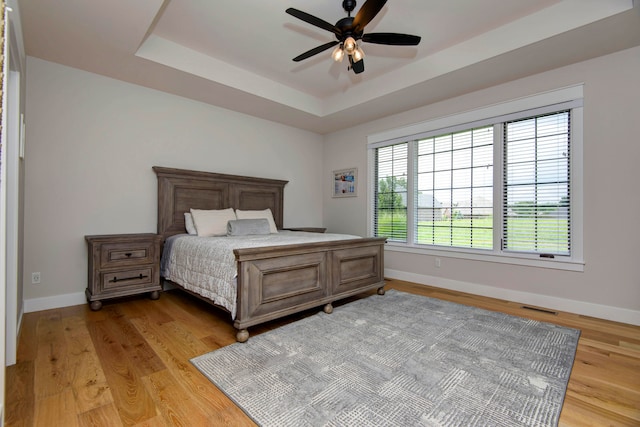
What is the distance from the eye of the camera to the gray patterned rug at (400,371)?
1529mm

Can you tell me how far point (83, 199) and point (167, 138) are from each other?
1.20 meters

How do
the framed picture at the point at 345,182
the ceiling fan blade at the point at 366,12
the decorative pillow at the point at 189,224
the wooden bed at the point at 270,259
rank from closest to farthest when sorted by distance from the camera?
the ceiling fan blade at the point at 366,12 → the wooden bed at the point at 270,259 → the decorative pillow at the point at 189,224 → the framed picture at the point at 345,182

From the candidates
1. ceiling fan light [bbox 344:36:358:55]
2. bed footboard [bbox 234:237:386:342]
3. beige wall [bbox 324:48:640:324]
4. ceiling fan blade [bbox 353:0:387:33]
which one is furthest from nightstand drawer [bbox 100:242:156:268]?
beige wall [bbox 324:48:640:324]

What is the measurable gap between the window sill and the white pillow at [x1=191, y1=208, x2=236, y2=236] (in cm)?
251

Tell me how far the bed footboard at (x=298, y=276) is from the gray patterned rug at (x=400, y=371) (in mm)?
190

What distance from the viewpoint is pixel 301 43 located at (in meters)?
3.25

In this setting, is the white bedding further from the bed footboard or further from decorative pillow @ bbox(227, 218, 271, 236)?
decorative pillow @ bbox(227, 218, 271, 236)

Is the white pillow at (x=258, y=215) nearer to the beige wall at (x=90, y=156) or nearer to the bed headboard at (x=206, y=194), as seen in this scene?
the bed headboard at (x=206, y=194)

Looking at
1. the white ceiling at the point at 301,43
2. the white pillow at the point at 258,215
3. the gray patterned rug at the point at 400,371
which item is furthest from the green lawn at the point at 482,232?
the white pillow at the point at 258,215

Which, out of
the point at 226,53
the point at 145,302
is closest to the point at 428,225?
the point at 226,53

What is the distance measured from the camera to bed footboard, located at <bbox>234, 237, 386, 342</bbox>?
7.80 feet

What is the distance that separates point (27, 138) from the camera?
305 centimetres

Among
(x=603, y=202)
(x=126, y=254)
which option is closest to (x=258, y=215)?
(x=126, y=254)

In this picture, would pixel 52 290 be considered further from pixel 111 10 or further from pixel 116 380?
pixel 111 10
